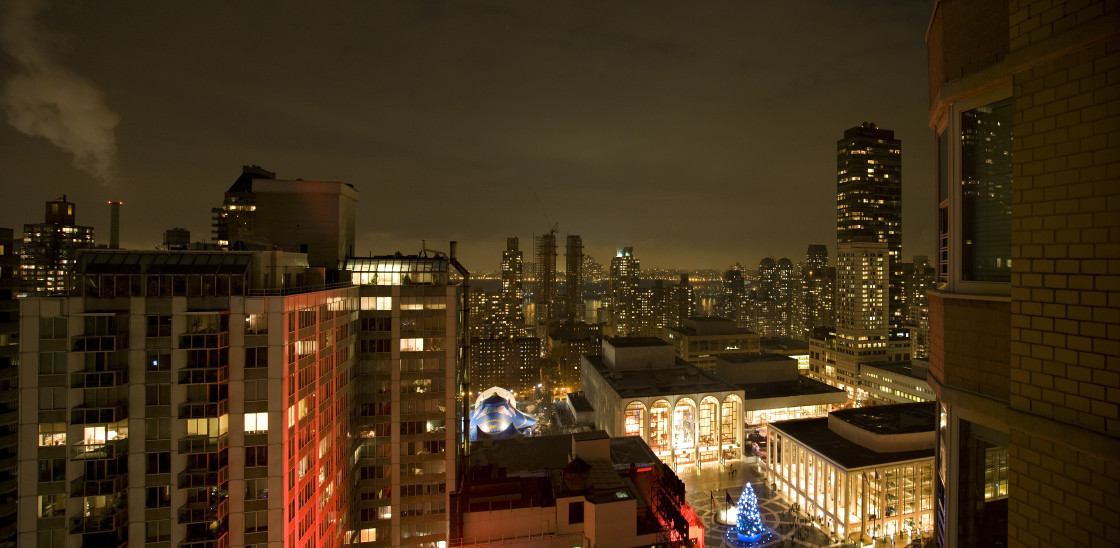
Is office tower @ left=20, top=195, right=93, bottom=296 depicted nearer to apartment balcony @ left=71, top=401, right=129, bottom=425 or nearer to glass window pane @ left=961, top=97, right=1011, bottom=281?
apartment balcony @ left=71, top=401, right=129, bottom=425

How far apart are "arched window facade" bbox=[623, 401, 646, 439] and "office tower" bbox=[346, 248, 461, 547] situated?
36460 millimetres

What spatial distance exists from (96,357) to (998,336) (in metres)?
34.6

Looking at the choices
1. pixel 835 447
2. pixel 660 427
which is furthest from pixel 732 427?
pixel 835 447

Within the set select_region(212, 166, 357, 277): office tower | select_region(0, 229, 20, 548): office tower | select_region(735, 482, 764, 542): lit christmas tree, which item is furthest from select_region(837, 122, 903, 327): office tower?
select_region(0, 229, 20, 548): office tower

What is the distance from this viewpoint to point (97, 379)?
79.5ft

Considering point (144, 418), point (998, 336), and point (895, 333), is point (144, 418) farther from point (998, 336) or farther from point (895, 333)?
point (895, 333)

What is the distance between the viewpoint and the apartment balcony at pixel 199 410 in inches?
989

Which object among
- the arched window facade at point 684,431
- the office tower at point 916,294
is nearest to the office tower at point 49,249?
the arched window facade at point 684,431

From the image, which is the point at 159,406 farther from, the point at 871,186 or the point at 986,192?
the point at 871,186

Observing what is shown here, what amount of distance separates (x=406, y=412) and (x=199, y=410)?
14.4m

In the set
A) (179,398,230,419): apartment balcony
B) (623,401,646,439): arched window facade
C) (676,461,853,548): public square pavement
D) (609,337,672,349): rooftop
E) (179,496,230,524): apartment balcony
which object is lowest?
(676,461,853,548): public square pavement

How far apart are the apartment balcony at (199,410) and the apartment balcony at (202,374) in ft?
3.69

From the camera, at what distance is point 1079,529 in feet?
16.6

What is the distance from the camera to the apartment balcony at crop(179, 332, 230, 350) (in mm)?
25125
